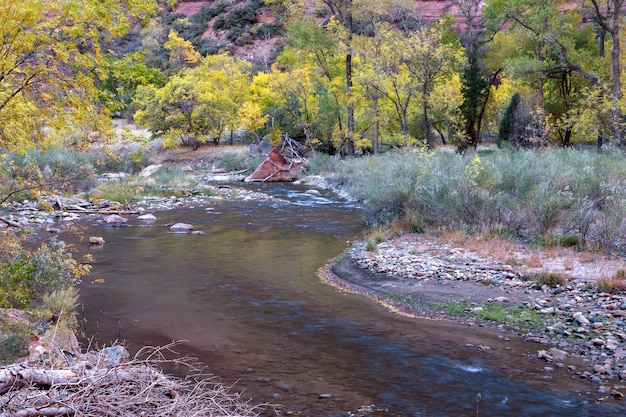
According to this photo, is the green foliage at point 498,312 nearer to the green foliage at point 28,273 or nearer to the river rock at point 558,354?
the river rock at point 558,354

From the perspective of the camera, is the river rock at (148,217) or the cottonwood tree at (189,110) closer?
the river rock at (148,217)

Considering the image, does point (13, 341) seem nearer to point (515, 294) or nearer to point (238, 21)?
point (515, 294)

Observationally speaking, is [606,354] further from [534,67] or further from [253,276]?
[534,67]

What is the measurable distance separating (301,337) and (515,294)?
417 centimetres

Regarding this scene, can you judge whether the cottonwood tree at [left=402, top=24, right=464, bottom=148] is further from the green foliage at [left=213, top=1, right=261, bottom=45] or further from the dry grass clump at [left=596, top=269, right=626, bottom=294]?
the green foliage at [left=213, top=1, right=261, bottom=45]

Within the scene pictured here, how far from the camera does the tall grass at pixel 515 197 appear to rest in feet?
41.7

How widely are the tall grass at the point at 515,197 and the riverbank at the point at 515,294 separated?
1162 millimetres

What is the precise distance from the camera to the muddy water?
21.6 ft

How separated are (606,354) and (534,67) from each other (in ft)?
72.4

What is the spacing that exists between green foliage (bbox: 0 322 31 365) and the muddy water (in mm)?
1683

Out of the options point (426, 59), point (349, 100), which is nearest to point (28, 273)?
point (426, 59)

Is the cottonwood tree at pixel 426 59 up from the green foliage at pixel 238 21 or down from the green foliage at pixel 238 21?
down

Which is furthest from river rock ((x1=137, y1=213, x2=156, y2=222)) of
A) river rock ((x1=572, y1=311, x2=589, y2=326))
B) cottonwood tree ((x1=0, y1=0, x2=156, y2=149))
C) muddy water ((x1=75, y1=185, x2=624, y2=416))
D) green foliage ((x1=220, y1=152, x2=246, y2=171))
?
green foliage ((x1=220, y1=152, x2=246, y2=171))

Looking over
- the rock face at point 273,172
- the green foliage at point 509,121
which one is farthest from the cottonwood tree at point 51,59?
the green foliage at point 509,121
